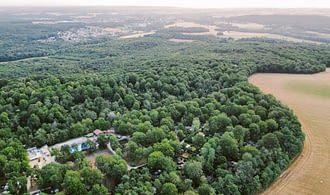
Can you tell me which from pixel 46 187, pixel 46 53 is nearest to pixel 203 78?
pixel 46 187

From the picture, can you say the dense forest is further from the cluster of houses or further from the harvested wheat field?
the harvested wheat field

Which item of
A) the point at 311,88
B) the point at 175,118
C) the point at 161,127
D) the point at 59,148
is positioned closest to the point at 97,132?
the point at 59,148

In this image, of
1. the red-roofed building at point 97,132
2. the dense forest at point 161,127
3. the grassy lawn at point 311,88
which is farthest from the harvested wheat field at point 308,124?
the red-roofed building at point 97,132

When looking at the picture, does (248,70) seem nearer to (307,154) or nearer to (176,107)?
(176,107)

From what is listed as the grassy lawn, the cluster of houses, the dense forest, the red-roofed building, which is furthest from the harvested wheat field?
the red-roofed building

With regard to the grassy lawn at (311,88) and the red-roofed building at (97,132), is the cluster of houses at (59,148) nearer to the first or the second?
the red-roofed building at (97,132)

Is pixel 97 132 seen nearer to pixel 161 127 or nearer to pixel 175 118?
pixel 161 127

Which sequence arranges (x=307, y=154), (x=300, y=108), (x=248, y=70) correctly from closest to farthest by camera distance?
(x=307, y=154) < (x=300, y=108) < (x=248, y=70)
